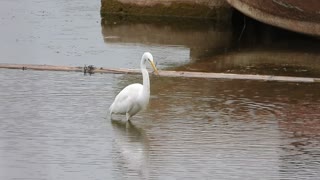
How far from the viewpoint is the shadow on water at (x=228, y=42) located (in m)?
18.9

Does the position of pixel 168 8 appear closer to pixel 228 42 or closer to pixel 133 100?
pixel 228 42

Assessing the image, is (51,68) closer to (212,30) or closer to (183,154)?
(183,154)

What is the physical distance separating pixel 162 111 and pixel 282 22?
8.42 meters

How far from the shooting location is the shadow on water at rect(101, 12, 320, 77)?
1891 centimetres

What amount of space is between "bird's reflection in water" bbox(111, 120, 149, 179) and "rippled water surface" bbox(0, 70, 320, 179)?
11 mm

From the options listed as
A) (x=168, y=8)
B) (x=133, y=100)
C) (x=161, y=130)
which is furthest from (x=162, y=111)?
(x=168, y=8)

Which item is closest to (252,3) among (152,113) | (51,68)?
(51,68)

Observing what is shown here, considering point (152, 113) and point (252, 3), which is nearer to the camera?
point (152, 113)

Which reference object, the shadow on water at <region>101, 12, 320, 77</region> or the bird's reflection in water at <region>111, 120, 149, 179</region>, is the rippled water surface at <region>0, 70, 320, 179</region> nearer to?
the bird's reflection in water at <region>111, 120, 149, 179</region>

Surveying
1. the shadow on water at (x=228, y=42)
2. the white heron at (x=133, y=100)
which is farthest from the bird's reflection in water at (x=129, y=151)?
the shadow on water at (x=228, y=42)

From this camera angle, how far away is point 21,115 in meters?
13.5

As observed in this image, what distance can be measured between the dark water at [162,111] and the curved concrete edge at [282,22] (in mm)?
406

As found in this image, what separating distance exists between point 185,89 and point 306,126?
2888 mm

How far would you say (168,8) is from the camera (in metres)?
25.9
